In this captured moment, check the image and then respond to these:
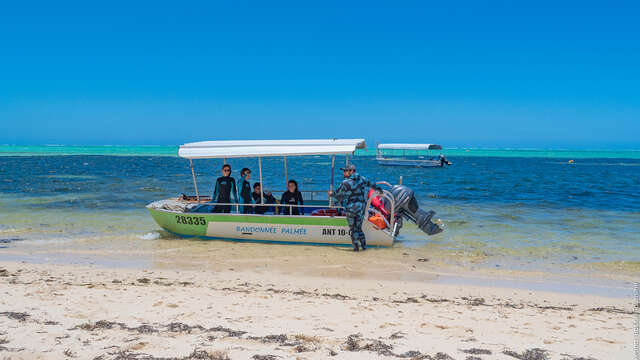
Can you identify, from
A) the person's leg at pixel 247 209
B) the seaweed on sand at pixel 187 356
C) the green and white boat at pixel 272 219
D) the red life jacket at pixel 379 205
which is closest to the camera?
the seaweed on sand at pixel 187 356

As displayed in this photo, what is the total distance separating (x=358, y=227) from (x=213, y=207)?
14.0 ft

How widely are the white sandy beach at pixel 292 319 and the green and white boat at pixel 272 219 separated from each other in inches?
112

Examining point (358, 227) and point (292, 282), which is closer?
point (292, 282)

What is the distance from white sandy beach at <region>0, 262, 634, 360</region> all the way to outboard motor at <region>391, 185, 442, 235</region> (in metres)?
3.40

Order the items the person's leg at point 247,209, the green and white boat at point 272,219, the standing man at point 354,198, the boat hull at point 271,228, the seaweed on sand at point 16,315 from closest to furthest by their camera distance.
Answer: the seaweed on sand at point 16,315, the standing man at point 354,198, the green and white boat at point 272,219, the boat hull at point 271,228, the person's leg at point 247,209

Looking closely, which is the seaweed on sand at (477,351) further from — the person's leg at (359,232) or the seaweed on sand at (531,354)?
the person's leg at (359,232)

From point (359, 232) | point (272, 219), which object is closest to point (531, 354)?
point (359, 232)

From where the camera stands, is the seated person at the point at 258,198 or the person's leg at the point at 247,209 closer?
the seated person at the point at 258,198

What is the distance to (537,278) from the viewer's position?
31.2 feet

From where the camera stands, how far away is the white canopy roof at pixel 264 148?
448 inches

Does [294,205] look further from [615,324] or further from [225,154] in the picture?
[615,324]

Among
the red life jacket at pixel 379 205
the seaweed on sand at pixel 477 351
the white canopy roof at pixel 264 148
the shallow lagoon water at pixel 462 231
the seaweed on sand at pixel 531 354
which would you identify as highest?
the white canopy roof at pixel 264 148

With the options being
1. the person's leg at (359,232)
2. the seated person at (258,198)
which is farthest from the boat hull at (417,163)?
the person's leg at (359,232)

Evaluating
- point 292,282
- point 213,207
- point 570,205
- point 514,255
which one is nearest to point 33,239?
point 213,207
